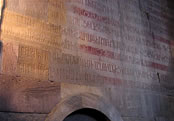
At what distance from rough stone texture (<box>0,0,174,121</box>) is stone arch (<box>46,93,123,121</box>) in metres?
0.01

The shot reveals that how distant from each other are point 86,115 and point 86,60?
2.94 feet

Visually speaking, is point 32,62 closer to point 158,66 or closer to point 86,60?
point 86,60

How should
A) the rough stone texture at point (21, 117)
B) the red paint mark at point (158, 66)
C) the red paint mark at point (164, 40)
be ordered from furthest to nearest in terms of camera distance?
the red paint mark at point (164, 40)
the red paint mark at point (158, 66)
the rough stone texture at point (21, 117)

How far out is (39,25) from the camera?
3.33m

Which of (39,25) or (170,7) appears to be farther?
(170,7)

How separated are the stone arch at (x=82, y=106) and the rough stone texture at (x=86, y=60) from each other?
1 cm

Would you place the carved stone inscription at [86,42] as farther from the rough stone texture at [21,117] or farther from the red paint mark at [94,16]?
the rough stone texture at [21,117]

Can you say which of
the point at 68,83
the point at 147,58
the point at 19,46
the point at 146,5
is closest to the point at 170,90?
→ the point at 147,58

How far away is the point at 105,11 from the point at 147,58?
1.34m

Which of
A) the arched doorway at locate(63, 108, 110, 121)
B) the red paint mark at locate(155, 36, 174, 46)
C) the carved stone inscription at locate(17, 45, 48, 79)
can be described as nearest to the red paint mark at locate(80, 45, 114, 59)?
the carved stone inscription at locate(17, 45, 48, 79)

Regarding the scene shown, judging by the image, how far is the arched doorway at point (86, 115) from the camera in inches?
133

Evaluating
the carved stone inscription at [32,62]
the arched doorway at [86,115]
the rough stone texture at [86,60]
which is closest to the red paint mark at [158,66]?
the rough stone texture at [86,60]

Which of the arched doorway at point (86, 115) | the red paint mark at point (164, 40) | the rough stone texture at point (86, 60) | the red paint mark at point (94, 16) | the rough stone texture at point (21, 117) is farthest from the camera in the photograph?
the red paint mark at point (164, 40)

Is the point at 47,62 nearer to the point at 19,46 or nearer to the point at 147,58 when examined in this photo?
the point at 19,46
